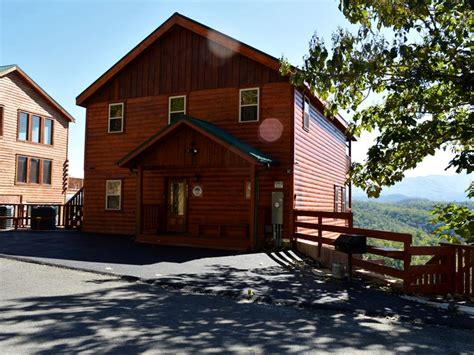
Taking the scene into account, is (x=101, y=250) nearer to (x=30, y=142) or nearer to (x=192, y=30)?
(x=192, y=30)

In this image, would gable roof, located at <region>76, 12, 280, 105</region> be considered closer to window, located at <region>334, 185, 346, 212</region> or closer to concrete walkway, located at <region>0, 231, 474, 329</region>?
concrete walkway, located at <region>0, 231, 474, 329</region>

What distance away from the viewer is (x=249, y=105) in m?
15.7

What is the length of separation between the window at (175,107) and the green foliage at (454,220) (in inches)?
410

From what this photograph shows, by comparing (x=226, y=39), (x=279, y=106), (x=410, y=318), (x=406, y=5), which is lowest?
(x=410, y=318)

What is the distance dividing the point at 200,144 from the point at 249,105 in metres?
2.80

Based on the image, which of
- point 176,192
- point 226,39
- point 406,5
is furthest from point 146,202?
point 406,5

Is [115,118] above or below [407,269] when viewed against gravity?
above

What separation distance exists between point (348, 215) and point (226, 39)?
→ 27.6ft

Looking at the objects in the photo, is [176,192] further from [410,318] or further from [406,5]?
[410,318]

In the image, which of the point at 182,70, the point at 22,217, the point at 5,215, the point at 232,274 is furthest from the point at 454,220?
the point at 5,215

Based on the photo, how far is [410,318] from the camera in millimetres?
6555

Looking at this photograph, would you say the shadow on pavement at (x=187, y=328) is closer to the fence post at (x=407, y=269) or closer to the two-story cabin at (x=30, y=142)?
the fence post at (x=407, y=269)

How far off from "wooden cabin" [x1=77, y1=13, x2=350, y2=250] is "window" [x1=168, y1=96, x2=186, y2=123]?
0.04 metres

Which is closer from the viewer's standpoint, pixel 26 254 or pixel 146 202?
pixel 26 254
